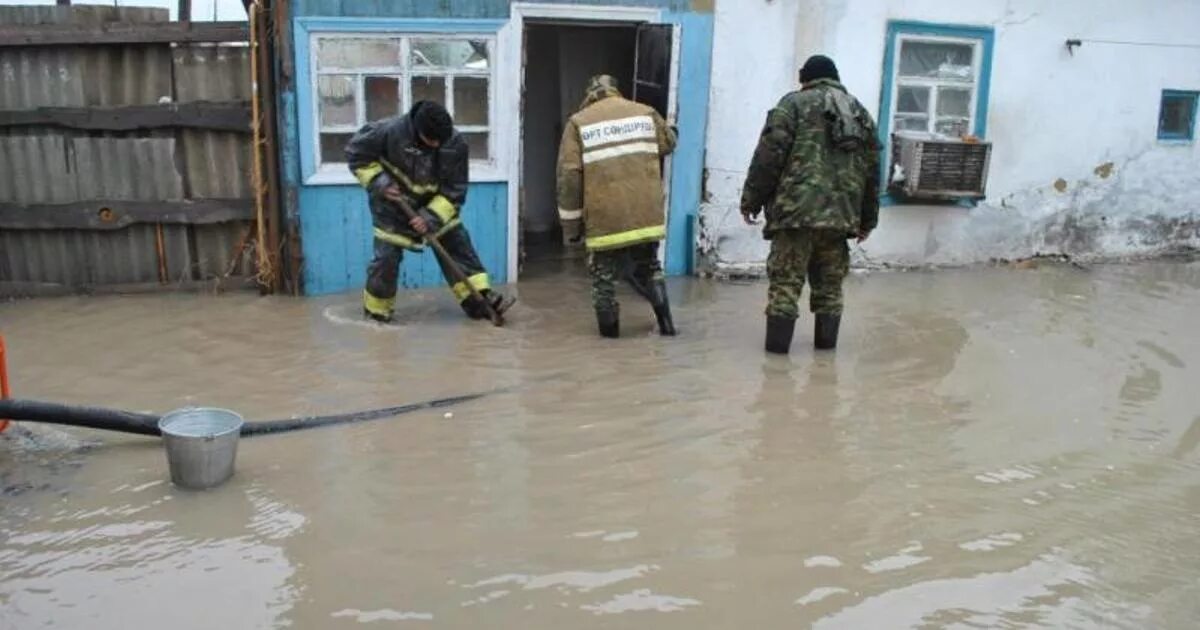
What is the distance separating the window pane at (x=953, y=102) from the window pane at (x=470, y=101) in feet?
13.2

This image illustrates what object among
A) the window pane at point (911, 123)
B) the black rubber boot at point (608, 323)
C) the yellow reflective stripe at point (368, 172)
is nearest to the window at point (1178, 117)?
the window pane at point (911, 123)

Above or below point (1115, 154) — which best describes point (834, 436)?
below

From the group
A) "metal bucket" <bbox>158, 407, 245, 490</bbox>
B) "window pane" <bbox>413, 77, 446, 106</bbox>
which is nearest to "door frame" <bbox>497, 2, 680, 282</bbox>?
"window pane" <bbox>413, 77, 446, 106</bbox>

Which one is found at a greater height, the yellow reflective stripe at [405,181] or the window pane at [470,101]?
the window pane at [470,101]

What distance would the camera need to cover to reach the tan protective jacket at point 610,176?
579 centimetres

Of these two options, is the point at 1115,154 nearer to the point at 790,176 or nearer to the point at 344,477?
the point at 790,176

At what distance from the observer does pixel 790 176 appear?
5.42 meters

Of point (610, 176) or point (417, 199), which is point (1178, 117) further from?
point (417, 199)

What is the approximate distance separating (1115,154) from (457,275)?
6.50 m

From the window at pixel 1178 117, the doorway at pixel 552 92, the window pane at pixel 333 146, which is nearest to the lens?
the window pane at pixel 333 146

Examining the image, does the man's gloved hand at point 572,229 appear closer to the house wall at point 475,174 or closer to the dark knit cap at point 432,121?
the dark knit cap at point 432,121

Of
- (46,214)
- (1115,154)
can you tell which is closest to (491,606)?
(46,214)

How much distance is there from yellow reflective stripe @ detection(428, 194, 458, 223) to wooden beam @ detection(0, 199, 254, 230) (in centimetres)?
167

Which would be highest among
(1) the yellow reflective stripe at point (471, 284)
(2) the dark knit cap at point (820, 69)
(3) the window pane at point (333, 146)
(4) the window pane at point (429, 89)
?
(2) the dark knit cap at point (820, 69)
